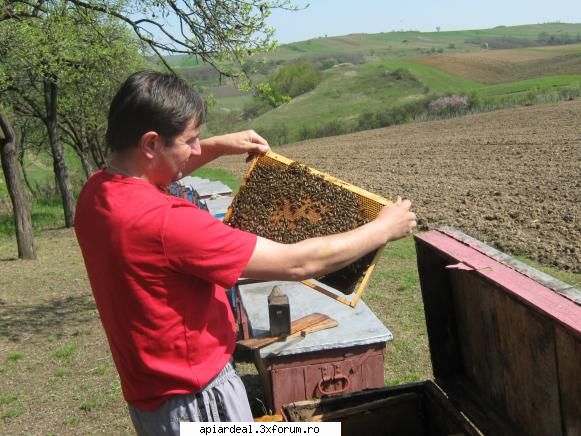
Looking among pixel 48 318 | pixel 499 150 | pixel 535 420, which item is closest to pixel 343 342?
pixel 535 420

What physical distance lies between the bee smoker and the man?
6.35 feet

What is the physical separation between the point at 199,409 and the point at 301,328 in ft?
7.14

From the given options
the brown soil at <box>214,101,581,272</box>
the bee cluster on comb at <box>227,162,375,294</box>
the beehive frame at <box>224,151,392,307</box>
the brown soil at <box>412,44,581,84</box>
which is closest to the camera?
the beehive frame at <box>224,151,392,307</box>

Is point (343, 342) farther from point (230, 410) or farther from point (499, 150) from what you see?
point (499, 150)

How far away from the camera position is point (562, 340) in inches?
90.2

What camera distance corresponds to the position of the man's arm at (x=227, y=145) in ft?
10.6

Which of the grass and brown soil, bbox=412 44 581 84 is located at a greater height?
brown soil, bbox=412 44 581 84

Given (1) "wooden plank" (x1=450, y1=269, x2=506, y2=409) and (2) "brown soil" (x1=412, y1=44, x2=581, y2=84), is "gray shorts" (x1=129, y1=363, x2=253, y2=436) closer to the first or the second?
(1) "wooden plank" (x1=450, y1=269, x2=506, y2=409)

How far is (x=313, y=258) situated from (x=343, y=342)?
223 centimetres

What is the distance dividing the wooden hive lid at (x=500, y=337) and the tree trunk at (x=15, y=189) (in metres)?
11.2

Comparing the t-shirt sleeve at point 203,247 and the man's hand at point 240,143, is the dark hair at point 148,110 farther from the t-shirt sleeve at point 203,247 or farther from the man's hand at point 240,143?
the man's hand at point 240,143

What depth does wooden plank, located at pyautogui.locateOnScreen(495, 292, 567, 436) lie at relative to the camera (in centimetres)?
248

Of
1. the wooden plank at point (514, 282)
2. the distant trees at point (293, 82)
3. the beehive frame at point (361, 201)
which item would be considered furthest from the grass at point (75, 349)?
the distant trees at point (293, 82)

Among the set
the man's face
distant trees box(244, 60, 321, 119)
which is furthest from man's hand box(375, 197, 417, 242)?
distant trees box(244, 60, 321, 119)
